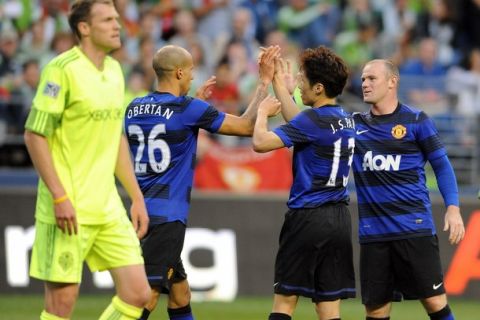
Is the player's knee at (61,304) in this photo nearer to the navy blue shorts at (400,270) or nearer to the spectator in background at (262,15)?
the navy blue shorts at (400,270)

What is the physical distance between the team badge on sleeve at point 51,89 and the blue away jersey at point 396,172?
277cm

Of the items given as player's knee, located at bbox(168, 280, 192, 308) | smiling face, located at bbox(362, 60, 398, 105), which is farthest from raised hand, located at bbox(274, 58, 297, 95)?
player's knee, located at bbox(168, 280, 192, 308)

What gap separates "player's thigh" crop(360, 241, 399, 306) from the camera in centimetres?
925

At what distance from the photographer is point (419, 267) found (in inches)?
360

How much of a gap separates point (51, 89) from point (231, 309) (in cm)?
624

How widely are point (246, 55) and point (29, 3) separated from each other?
11.2ft

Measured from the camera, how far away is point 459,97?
55.3ft

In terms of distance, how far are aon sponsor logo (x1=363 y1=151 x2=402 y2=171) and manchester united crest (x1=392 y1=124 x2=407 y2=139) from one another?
150 millimetres

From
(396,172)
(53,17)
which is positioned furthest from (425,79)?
(396,172)

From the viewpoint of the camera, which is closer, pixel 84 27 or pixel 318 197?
pixel 84 27

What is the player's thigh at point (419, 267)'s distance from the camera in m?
9.14

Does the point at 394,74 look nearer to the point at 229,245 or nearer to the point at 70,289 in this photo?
the point at 70,289

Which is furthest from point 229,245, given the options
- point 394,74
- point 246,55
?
point 394,74

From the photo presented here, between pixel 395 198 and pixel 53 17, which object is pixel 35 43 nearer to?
pixel 53 17
